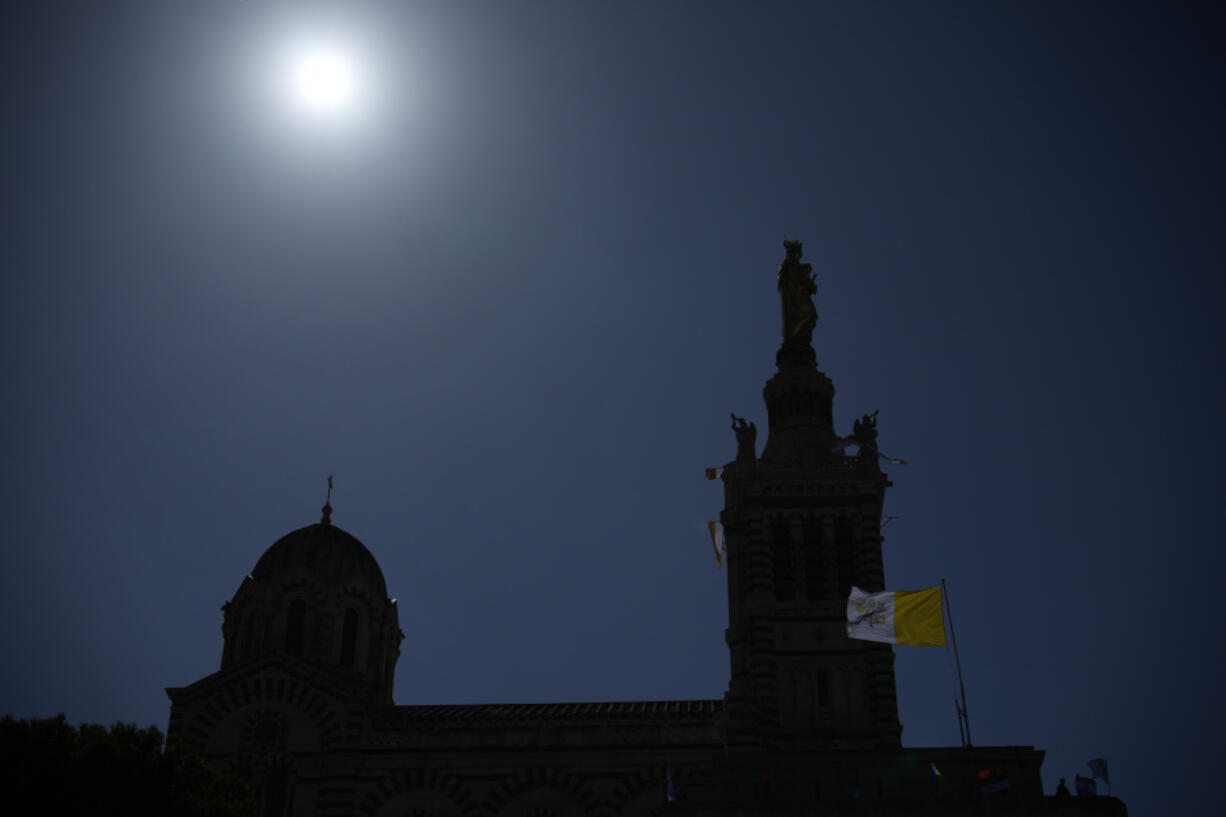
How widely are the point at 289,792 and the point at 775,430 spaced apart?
25965mm

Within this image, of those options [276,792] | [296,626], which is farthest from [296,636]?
[276,792]

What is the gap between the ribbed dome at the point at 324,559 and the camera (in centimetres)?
5872

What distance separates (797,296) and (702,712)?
19.6 metres

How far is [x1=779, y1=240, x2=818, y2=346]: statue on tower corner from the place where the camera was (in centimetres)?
5628

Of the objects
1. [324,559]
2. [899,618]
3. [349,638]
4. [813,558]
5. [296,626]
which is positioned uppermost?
[324,559]

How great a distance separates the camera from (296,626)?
189 feet

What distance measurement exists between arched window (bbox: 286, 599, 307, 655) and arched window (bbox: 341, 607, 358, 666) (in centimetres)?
203

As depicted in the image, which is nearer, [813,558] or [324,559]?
[813,558]

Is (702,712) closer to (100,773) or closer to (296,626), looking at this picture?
(296,626)

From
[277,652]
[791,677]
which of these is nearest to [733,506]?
[791,677]

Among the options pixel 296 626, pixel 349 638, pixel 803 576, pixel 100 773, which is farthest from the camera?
pixel 349 638

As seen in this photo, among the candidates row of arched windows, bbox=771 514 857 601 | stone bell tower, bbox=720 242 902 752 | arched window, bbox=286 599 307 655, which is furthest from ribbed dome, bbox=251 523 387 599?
row of arched windows, bbox=771 514 857 601

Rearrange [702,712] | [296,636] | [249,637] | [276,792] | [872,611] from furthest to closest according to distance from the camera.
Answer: [249,637], [296,636], [702,712], [276,792], [872,611]

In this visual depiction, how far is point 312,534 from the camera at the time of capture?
60.4 meters
